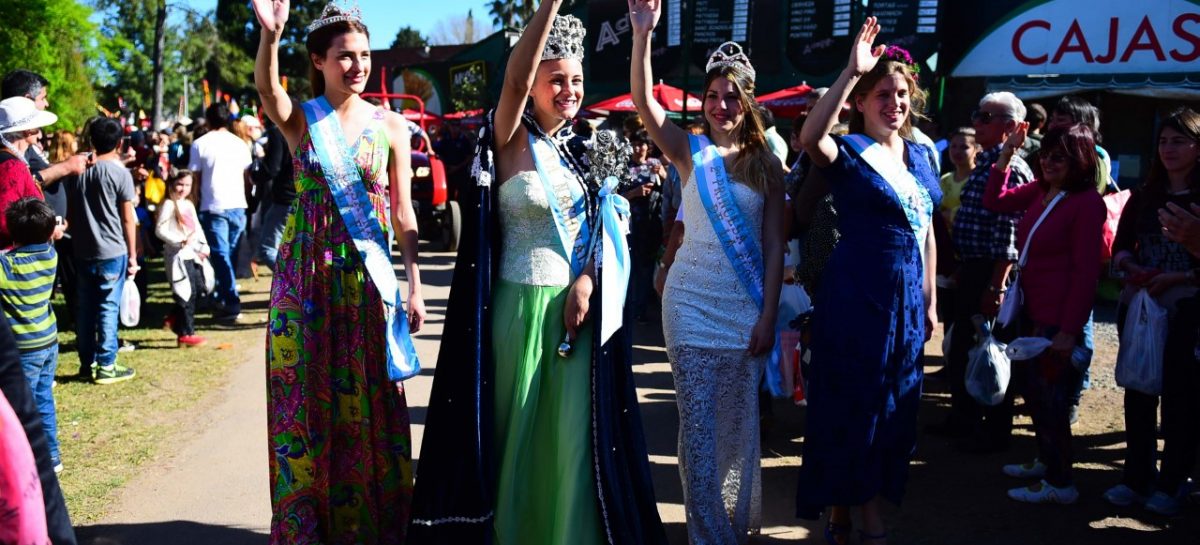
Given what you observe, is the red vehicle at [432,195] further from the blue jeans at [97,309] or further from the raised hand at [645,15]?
the raised hand at [645,15]

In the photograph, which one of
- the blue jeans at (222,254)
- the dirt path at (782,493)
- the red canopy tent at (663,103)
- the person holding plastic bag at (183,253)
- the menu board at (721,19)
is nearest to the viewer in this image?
the dirt path at (782,493)

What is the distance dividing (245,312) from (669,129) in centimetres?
693

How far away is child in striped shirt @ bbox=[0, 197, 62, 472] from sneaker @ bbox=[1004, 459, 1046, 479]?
465cm

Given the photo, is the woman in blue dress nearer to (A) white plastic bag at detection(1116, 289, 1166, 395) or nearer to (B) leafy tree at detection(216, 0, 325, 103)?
(A) white plastic bag at detection(1116, 289, 1166, 395)

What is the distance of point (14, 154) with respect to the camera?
5.44 m

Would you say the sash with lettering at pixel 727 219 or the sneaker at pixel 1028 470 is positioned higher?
the sash with lettering at pixel 727 219

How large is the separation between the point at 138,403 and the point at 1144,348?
18.2 ft

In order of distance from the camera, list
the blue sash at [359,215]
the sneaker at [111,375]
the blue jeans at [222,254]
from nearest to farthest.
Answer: the blue sash at [359,215], the sneaker at [111,375], the blue jeans at [222,254]

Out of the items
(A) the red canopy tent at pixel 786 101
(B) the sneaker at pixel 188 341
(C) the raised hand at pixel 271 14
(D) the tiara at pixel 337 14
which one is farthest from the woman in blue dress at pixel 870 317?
(A) the red canopy tent at pixel 786 101

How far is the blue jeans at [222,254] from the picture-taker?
29.4ft

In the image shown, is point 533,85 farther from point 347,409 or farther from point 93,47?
point 93,47

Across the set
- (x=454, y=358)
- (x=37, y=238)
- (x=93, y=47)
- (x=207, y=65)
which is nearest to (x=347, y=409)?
(x=454, y=358)

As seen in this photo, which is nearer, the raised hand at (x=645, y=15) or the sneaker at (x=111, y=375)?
the raised hand at (x=645, y=15)

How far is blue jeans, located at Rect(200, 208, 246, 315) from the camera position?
896 centimetres
